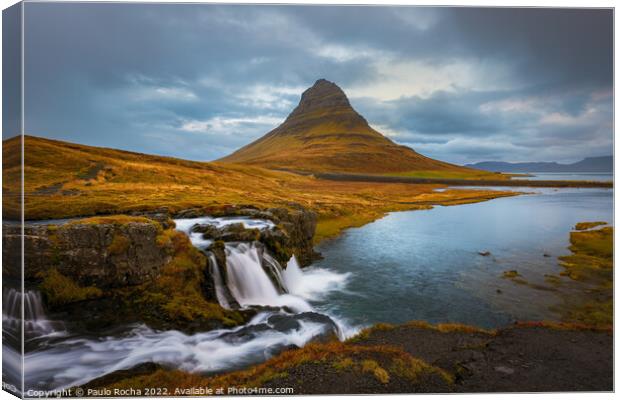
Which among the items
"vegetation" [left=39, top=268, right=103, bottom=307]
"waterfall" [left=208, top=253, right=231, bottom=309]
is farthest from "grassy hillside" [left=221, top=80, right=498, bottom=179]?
"vegetation" [left=39, top=268, right=103, bottom=307]

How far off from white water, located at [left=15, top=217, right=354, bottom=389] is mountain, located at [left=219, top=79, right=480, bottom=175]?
5232 mm

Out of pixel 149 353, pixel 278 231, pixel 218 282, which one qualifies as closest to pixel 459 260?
pixel 278 231

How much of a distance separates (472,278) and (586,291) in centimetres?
349

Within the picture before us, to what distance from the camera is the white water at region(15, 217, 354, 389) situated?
762 cm

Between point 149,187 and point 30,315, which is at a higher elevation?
point 149,187

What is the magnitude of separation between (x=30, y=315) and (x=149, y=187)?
5.55m

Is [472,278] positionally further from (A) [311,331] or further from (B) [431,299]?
(A) [311,331]

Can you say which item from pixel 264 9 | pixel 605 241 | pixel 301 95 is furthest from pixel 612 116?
pixel 264 9

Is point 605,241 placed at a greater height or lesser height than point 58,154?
lesser

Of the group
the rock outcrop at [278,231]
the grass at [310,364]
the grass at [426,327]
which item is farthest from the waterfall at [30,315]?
the grass at [426,327]

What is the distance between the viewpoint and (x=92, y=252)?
27.7 ft

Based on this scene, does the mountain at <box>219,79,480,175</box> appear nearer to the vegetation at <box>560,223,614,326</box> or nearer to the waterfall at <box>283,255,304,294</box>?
the waterfall at <box>283,255,304,294</box>

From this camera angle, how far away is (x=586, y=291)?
10898mm

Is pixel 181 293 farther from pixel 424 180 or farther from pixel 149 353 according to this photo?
pixel 424 180
